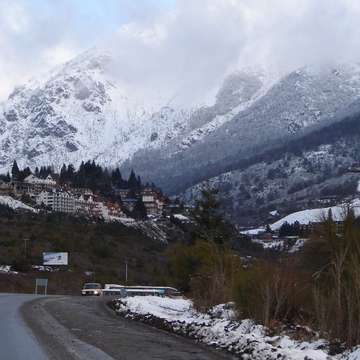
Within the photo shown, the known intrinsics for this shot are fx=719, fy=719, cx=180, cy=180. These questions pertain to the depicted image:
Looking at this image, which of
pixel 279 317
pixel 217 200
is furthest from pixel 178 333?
pixel 217 200

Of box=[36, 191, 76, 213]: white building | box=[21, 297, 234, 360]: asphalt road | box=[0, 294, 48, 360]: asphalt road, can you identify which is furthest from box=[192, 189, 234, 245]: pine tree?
box=[36, 191, 76, 213]: white building

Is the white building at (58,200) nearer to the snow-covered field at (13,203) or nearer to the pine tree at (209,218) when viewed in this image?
the snow-covered field at (13,203)

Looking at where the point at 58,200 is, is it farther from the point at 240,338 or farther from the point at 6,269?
the point at 240,338

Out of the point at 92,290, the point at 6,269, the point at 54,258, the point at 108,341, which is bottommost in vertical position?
the point at 108,341

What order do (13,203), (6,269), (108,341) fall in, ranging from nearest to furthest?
1. (108,341)
2. (6,269)
3. (13,203)

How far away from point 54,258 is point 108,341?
7320 cm

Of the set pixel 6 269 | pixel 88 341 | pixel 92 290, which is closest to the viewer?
pixel 88 341

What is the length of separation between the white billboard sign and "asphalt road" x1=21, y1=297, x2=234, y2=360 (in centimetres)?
6310

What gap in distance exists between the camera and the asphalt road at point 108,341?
1563cm

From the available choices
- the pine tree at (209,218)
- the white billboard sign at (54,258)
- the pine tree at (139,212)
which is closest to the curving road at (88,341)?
the pine tree at (209,218)

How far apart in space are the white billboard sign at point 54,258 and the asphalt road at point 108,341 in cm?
6310

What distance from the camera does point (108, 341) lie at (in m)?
18.8

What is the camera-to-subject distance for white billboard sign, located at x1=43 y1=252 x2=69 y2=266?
89787 mm

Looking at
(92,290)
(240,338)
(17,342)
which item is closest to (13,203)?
(92,290)
